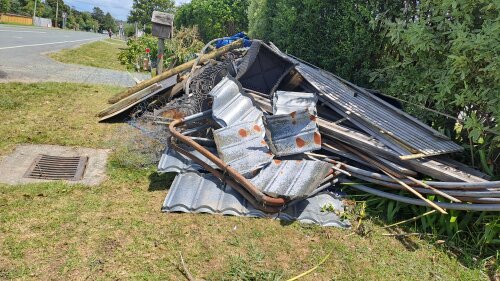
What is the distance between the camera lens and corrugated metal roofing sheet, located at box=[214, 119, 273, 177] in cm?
406

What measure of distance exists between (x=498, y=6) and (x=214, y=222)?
3.63m

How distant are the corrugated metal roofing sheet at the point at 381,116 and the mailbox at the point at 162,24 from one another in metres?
4.34

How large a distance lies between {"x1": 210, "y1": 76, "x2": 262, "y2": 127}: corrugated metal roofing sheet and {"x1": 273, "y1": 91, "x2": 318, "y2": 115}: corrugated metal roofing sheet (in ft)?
0.96

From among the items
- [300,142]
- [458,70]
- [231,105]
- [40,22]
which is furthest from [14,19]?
[458,70]

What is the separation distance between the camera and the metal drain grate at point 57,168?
419 centimetres

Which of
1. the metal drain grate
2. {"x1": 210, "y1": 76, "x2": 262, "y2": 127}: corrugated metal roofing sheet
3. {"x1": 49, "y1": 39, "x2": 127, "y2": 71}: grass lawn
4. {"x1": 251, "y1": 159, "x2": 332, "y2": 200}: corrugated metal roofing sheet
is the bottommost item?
the metal drain grate

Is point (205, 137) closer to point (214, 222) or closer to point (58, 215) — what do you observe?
point (214, 222)

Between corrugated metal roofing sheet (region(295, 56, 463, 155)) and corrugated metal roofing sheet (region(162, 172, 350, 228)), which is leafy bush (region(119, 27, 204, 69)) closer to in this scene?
corrugated metal roofing sheet (region(295, 56, 463, 155))

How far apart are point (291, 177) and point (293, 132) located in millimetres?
713

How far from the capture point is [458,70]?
395 cm

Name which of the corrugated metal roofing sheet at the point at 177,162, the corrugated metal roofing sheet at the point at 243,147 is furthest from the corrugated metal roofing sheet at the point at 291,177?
the corrugated metal roofing sheet at the point at 177,162

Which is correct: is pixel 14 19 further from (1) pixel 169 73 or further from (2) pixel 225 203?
(2) pixel 225 203

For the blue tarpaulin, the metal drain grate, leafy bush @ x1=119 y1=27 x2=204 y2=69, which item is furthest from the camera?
leafy bush @ x1=119 y1=27 x2=204 y2=69

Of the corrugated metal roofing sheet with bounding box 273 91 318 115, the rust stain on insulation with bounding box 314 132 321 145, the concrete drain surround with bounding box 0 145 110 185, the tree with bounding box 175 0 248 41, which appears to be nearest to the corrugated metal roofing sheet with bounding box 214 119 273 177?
the corrugated metal roofing sheet with bounding box 273 91 318 115
